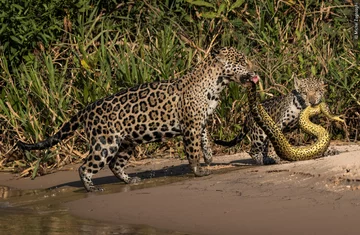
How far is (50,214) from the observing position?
864 centimetres

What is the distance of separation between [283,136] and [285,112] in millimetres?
478

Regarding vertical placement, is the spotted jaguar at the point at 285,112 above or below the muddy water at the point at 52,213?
above

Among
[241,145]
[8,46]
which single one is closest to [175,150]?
[241,145]

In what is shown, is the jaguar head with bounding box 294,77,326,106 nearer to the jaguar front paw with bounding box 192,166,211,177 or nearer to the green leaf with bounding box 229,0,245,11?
the jaguar front paw with bounding box 192,166,211,177

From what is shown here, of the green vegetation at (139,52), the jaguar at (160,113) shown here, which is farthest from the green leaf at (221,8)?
the jaguar at (160,113)

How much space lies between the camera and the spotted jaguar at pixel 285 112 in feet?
33.4

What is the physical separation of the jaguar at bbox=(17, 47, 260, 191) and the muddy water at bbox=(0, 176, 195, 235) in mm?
332

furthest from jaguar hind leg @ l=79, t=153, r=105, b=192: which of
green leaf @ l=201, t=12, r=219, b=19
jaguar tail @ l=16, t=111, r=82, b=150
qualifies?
green leaf @ l=201, t=12, r=219, b=19

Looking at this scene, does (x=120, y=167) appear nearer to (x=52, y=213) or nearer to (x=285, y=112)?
(x=52, y=213)

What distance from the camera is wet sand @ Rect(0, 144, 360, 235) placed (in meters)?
7.11

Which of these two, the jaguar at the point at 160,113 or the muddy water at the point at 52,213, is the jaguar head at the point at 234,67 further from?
the muddy water at the point at 52,213

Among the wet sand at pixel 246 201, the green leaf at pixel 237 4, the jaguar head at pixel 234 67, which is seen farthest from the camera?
the green leaf at pixel 237 4

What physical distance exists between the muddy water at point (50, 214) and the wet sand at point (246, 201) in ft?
0.27

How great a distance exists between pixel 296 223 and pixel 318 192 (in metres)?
0.86
